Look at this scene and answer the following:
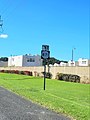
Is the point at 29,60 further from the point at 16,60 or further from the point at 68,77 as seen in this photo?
the point at 68,77

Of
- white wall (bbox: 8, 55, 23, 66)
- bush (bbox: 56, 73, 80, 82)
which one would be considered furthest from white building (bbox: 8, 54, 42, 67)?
bush (bbox: 56, 73, 80, 82)

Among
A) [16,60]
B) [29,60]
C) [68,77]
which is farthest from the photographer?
[16,60]

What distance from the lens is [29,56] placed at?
Result: 14100cm

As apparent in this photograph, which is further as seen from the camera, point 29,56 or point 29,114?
point 29,56

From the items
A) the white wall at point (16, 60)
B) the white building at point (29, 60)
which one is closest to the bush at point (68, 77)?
the white building at point (29, 60)

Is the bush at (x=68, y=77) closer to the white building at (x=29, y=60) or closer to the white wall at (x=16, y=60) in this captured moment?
the white building at (x=29, y=60)

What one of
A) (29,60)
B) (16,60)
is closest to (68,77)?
(29,60)

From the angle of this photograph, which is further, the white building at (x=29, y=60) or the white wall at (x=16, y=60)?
the white wall at (x=16, y=60)

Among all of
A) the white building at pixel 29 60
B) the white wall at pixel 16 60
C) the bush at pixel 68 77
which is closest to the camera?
the bush at pixel 68 77

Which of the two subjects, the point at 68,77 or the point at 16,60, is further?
the point at 16,60

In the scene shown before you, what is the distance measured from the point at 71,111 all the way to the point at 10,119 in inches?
138

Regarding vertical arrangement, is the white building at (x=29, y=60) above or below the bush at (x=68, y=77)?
above

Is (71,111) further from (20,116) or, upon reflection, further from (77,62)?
(77,62)

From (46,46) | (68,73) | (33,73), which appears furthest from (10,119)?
(33,73)
